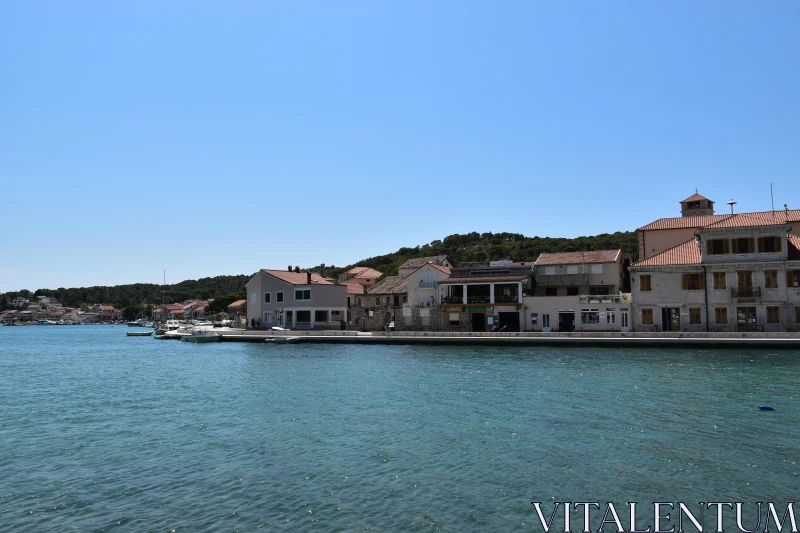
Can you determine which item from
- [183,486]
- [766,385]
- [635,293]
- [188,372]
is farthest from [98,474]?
[635,293]

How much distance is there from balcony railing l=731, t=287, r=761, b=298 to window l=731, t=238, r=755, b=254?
9.64 feet

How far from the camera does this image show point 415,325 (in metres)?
60.1

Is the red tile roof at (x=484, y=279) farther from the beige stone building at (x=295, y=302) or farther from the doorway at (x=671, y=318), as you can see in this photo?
the beige stone building at (x=295, y=302)

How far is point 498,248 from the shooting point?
382ft

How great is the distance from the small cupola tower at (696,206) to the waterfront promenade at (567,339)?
24586mm

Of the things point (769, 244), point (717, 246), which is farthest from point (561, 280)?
point (769, 244)

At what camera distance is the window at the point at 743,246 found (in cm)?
4478

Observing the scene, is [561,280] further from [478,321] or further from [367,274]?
[367,274]

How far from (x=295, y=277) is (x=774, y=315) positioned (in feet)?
161

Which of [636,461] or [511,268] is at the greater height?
[511,268]

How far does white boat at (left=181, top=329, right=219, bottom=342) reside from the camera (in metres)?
61.8

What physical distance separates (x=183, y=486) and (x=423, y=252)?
127m

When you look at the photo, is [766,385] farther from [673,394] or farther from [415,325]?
[415,325]

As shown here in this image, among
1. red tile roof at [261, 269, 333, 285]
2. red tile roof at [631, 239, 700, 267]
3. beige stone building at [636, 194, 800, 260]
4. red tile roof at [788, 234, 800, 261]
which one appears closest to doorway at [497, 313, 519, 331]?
red tile roof at [631, 239, 700, 267]
